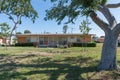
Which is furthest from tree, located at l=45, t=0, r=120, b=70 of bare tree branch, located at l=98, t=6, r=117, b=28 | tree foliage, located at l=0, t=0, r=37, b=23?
tree foliage, located at l=0, t=0, r=37, b=23

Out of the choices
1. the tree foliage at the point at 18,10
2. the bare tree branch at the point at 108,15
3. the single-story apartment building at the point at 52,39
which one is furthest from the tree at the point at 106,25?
the single-story apartment building at the point at 52,39

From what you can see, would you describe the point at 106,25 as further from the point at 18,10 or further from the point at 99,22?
the point at 18,10

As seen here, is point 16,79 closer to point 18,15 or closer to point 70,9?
point 70,9

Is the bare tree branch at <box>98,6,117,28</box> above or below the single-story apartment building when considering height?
above

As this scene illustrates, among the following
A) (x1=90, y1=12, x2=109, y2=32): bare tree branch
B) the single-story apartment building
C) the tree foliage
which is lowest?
the single-story apartment building

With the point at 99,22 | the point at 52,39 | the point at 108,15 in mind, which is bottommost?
the point at 52,39

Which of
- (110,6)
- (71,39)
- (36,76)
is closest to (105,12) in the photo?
(110,6)

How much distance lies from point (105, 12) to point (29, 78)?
554cm

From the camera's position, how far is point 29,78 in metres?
9.80

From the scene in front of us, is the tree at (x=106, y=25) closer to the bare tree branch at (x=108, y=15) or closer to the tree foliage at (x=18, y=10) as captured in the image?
the bare tree branch at (x=108, y=15)

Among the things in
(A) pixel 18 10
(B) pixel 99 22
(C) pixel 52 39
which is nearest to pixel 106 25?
(B) pixel 99 22

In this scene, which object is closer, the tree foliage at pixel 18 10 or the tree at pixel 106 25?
the tree at pixel 106 25

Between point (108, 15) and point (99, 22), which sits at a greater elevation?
point (108, 15)

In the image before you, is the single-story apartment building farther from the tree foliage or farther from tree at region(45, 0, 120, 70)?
tree at region(45, 0, 120, 70)
